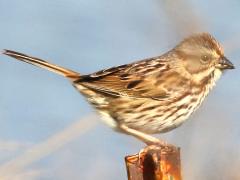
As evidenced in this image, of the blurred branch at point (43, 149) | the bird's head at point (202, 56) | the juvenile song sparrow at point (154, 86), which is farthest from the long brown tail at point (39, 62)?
the bird's head at point (202, 56)

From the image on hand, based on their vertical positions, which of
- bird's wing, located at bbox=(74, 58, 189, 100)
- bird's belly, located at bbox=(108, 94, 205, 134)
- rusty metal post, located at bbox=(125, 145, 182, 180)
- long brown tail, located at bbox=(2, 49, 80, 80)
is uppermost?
long brown tail, located at bbox=(2, 49, 80, 80)

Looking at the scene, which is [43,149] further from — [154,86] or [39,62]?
[154,86]

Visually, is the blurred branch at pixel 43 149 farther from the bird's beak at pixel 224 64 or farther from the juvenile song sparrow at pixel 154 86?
the bird's beak at pixel 224 64

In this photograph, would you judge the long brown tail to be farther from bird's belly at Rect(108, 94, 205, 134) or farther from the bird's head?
the bird's head

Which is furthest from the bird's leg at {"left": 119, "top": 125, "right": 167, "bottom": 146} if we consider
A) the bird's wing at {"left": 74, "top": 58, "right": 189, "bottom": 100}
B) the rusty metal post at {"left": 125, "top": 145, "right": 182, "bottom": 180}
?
the rusty metal post at {"left": 125, "top": 145, "right": 182, "bottom": 180}

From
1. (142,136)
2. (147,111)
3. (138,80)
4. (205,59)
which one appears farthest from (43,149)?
(205,59)

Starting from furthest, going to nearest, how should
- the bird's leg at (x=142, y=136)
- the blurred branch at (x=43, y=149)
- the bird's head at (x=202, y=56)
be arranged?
the bird's head at (x=202, y=56) → the bird's leg at (x=142, y=136) → the blurred branch at (x=43, y=149)

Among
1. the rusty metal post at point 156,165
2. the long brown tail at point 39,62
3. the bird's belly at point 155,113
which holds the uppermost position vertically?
the long brown tail at point 39,62
